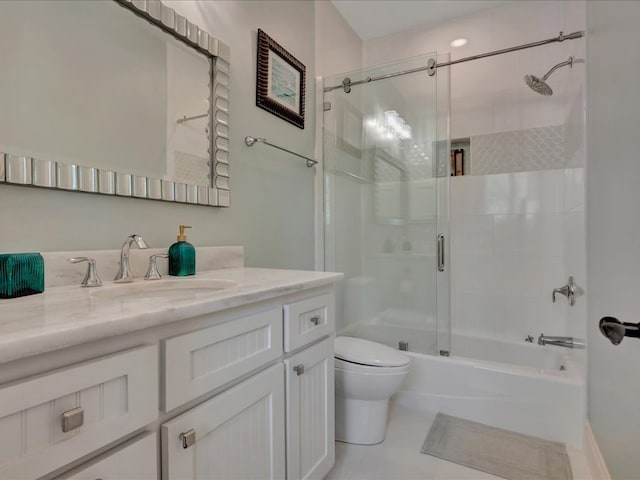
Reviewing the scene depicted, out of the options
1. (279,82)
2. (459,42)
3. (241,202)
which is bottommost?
(241,202)

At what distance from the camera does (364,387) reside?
157 cm

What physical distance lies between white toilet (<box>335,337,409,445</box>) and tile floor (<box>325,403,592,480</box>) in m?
0.06

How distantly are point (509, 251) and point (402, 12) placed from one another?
1.88 m

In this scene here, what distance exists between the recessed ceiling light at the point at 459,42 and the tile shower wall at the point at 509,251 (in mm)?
986

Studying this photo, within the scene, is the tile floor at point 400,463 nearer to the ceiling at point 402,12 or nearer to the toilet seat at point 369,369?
the toilet seat at point 369,369

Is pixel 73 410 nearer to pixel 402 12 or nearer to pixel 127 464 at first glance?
pixel 127 464

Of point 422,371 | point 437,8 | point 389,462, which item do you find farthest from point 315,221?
point 437,8

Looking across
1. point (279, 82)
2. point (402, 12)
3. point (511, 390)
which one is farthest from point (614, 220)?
point (402, 12)

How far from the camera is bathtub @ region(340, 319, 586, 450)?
5.44ft

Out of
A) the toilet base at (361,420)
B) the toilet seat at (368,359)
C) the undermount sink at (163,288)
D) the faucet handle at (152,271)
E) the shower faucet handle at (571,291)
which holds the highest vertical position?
the faucet handle at (152,271)

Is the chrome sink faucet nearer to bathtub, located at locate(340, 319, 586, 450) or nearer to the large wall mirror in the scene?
the large wall mirror

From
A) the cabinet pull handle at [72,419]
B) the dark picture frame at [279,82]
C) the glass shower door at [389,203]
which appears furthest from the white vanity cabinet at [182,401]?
the glass shower door at [389,203]

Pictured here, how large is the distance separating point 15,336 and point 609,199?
1.68m

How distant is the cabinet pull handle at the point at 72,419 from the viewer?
0.50m
